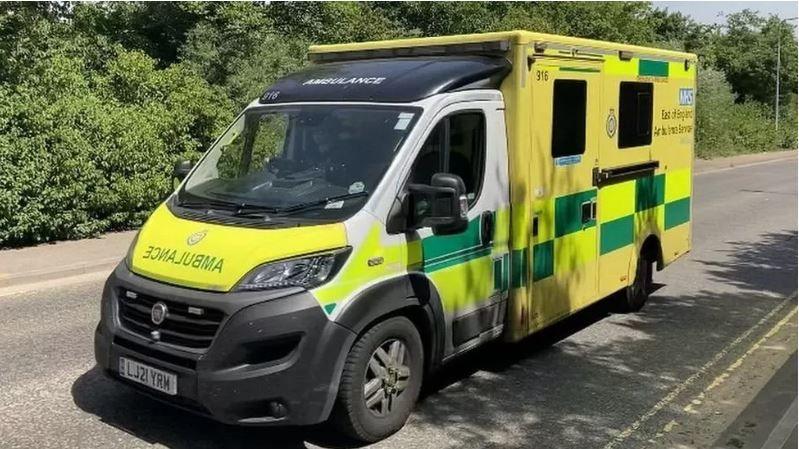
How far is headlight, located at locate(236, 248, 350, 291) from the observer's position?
4023mm

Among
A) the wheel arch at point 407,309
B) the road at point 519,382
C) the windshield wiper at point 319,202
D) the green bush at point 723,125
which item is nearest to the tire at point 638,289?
the road at point 519,382

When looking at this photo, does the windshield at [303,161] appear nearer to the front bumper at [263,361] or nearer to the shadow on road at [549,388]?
the front bumper at [263,361]

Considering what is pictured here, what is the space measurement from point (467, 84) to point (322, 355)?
2.09 meters

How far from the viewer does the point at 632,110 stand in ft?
23.0

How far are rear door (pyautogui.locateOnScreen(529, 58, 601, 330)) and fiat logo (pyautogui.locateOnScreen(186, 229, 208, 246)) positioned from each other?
7.73 feet

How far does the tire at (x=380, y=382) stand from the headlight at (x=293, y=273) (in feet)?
1.42

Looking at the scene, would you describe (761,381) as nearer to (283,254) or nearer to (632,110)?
(632,110)

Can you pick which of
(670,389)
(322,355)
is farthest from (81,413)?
(670,389)

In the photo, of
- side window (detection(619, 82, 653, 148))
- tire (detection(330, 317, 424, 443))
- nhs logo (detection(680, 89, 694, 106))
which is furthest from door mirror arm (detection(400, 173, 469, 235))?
nhs logo (detection(680, 89, 694, 106))

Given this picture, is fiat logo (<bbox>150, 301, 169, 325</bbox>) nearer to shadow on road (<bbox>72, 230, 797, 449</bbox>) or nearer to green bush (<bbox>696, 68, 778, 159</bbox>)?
shadow on road (<bbox>72, 230, 797, 449</bbox>)

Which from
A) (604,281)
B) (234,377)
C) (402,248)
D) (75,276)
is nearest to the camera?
(234,377)

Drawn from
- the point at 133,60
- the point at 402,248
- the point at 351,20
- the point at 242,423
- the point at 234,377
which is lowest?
the point at 242,423

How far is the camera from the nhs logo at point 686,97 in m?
8.20

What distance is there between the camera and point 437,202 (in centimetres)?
444
